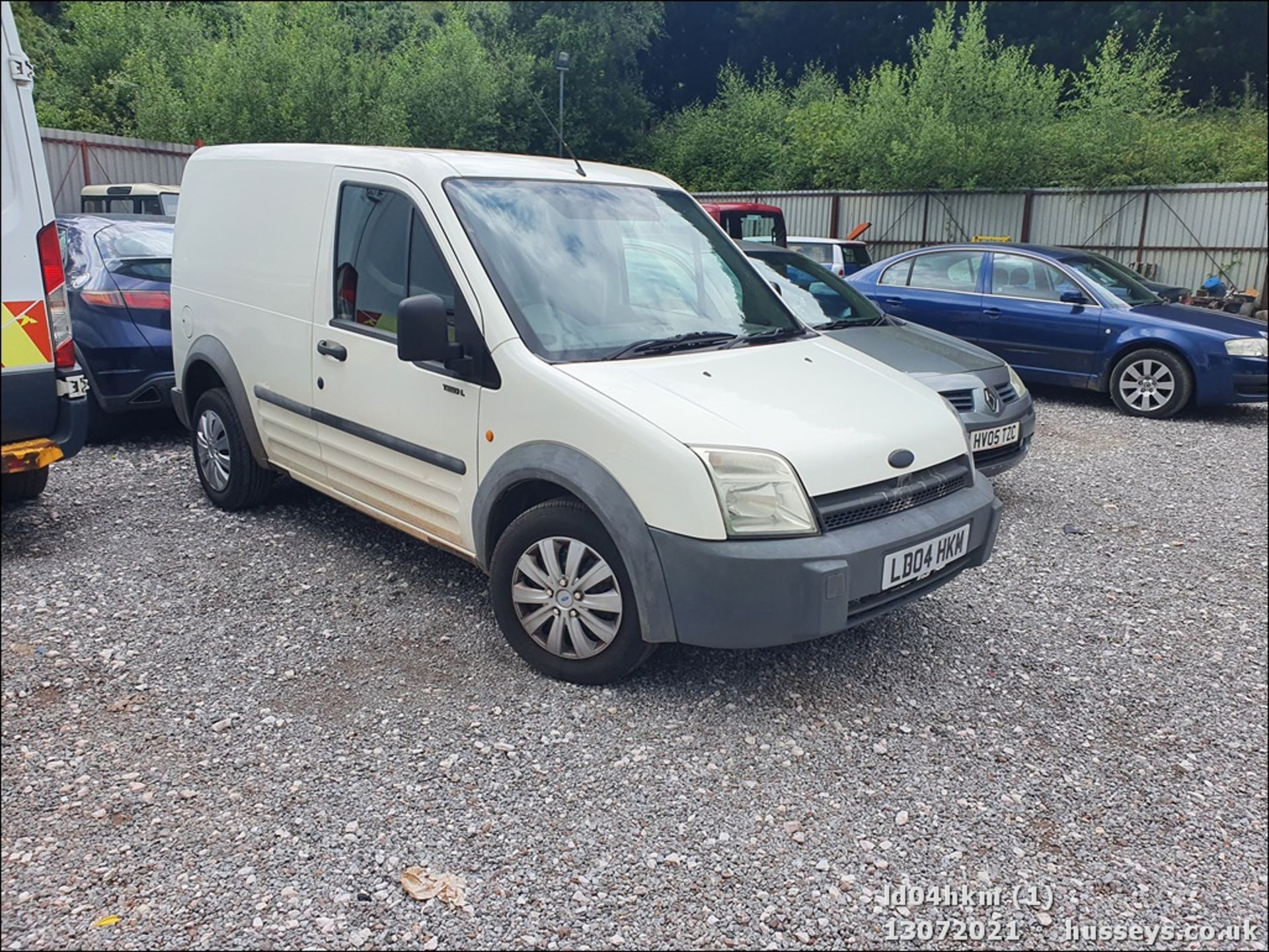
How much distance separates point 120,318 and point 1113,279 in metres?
8.66

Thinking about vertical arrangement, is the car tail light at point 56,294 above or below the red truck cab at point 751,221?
above

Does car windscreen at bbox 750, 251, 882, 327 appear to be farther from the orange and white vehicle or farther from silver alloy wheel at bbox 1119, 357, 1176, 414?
the orange and white vehicle

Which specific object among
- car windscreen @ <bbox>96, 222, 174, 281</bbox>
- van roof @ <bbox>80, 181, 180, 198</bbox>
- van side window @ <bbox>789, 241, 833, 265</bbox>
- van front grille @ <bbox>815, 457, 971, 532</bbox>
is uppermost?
van roof @ <bbox>80, 181, 180, 198</bbox>

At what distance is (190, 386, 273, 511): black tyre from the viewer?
5281mm

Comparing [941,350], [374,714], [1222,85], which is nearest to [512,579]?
[374,714]

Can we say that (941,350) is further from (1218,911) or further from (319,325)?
(1218,911)

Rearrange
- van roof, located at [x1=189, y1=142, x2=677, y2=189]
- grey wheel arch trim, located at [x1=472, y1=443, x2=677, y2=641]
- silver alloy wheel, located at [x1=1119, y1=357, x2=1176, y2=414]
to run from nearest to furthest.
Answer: grey wheel arch trim, located at [x1=472, y1=443, x2=677, y2=641]
van roof, located at [x1=189, y1=142, x2=677, y2=189]
silver alloy wheel, located at [x1=1119, y1=357, x2=1176, y2=414]

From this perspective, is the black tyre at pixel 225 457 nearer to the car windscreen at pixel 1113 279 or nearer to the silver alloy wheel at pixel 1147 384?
the silver alloy wheel at pixel 1147 384

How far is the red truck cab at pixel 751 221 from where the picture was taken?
14672 millimetres

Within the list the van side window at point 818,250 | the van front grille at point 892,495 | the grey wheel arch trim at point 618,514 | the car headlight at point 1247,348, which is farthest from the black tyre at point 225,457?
the van side window at point 818,250

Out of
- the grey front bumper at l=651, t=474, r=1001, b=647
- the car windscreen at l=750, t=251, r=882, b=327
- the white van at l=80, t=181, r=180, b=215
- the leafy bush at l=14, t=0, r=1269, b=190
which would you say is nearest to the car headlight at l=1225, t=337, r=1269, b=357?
the car windscreen at l=750, t=251, r=882, b=327

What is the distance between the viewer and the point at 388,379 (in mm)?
4180

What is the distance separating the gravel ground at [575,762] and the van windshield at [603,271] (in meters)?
1.28

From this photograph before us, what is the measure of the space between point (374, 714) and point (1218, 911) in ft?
8.35
